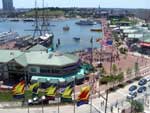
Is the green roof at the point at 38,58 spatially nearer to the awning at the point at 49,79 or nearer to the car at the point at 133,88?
the awning at the point at 49,79

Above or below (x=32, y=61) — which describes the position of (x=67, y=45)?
below

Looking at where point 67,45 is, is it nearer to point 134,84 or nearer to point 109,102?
point 134,84

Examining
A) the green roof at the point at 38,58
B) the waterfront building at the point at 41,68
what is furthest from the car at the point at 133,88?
the green roof at the point at 38,58

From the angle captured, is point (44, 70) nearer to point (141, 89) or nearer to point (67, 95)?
point (67, 95)

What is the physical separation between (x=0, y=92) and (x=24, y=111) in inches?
371

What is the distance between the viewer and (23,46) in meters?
104

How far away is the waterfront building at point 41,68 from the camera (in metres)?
54.6

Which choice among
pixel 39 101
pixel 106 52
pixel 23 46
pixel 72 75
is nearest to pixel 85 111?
pixel 39 101

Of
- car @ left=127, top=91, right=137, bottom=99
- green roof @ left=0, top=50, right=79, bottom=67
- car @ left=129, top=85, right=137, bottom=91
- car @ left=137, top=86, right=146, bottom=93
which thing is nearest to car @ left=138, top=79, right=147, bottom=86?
car @ left=129, top=85, right=137, bottom=91

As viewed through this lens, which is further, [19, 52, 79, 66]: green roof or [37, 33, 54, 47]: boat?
[37, 33, 54, 47]: boat

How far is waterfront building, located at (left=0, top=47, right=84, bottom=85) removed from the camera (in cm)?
5463

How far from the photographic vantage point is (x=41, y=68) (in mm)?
55781

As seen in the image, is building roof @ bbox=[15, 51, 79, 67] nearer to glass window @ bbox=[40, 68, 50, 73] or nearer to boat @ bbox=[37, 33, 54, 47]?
glass window @ bbox=[40, 68, 50, 73]

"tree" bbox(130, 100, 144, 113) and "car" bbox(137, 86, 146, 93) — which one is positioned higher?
"tree" bbox(130, 100, 144, 113)
